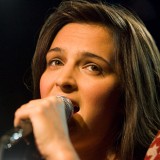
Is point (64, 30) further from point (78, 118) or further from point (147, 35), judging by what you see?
point (78, 118)

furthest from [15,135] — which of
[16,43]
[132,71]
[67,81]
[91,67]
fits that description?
[16,43]

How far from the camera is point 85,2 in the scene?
1.62m

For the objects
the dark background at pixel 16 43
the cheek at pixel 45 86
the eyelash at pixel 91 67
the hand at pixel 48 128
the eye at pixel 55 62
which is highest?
the hand at pixel 48 128

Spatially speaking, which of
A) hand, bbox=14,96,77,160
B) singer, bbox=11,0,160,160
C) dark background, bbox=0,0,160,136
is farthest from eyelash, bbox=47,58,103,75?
dark background, bbox=0,0,160,136

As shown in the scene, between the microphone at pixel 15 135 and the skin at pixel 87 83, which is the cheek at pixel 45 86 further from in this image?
the microphone at pixel 15 135

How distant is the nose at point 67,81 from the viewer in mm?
1247

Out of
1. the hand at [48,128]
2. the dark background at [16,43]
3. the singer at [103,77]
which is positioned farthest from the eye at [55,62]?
the dark background at [16,43]

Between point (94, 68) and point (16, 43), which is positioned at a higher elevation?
point (94, 68)

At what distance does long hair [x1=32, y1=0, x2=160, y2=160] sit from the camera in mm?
1437

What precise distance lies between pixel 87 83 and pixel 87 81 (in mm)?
10

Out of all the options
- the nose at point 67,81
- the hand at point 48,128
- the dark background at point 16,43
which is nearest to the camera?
the hand at point 48,128

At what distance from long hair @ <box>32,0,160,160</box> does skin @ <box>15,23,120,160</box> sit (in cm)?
3

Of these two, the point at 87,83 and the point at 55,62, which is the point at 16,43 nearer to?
the point at 55,62

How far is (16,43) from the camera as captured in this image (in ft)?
7.84
